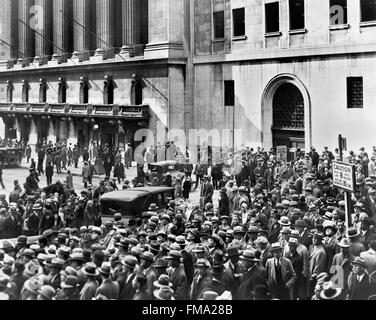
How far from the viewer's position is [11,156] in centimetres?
3119

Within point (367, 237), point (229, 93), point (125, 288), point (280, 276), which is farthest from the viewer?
point (229, 93)

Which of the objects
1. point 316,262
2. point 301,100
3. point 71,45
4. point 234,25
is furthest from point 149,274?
point 71,45

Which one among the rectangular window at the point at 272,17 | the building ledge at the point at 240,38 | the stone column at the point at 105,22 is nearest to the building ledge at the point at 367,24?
the rectangular window at the point at 272,17

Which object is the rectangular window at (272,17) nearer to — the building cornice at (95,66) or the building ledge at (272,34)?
the building ledge at (272,34)

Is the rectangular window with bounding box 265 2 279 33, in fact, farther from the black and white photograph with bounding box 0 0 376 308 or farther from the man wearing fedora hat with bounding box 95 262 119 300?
the man wearing fedora hat with bounding box 95 262 119 300

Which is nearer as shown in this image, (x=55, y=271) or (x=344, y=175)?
(x=55, y=271)

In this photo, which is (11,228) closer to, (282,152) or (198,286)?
(198,286)

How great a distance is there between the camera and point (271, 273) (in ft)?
36.5

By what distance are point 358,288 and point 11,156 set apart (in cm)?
2487

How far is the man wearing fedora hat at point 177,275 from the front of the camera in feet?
35.3

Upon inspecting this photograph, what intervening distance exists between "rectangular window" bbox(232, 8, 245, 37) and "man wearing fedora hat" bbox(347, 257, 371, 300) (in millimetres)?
29365

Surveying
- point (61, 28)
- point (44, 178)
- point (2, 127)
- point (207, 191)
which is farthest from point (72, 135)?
point (207, 191)

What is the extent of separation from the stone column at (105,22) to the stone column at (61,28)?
2499 millimetres
